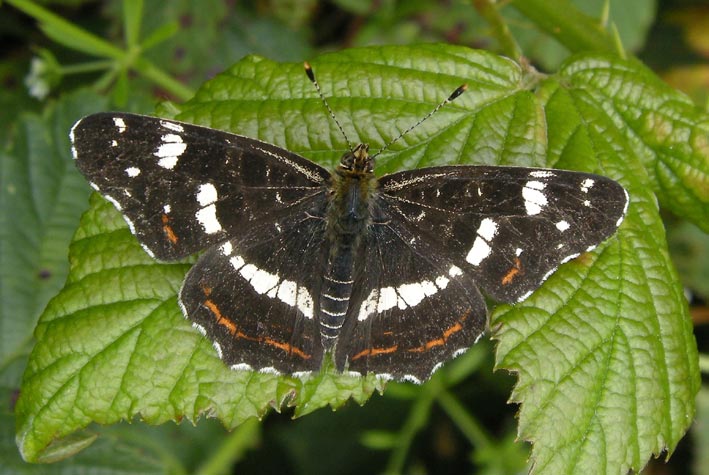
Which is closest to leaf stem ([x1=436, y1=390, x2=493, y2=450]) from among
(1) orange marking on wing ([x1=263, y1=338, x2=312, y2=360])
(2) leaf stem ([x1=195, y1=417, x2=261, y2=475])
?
(2) leaf stem ([x1=195, y1=417, x2=261, y2=475])

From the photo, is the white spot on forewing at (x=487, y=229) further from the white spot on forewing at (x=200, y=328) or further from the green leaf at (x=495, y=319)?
the white spot on forewing at (x=200, y=328)

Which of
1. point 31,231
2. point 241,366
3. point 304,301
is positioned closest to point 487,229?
point 304,301

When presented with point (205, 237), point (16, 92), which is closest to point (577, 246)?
point (205, 237)

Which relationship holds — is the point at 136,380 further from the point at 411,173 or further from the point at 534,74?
the point at 534,74

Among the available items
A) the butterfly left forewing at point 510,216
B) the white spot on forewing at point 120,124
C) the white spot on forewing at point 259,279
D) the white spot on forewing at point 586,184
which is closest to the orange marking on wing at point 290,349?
the white spot on forewing at point 259,279

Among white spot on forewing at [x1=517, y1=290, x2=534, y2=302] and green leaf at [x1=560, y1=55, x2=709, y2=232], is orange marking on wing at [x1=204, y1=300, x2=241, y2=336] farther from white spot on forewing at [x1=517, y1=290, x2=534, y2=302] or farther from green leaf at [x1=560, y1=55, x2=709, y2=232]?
green leaf at [x1=560, y1=55, x2=709, y2=232]

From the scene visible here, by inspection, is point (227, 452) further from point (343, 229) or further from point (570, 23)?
point (570, 23)
